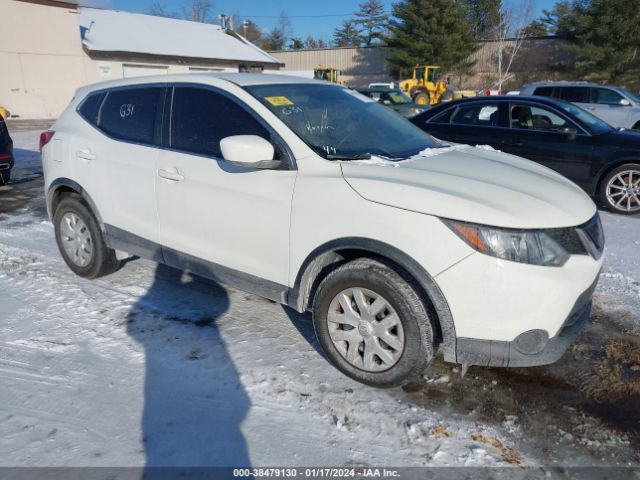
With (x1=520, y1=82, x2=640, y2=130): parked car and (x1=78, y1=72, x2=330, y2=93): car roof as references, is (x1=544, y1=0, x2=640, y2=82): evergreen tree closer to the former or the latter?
(x1=520, y1=82, x2=640, y2=130): parked car

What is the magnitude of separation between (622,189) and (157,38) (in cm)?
2850

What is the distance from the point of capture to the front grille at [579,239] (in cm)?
260

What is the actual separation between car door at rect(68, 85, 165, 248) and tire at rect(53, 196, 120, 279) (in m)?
0.22

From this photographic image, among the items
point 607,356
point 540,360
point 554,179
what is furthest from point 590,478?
point 554,179

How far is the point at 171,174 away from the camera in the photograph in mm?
3512

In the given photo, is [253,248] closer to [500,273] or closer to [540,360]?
[500,273]

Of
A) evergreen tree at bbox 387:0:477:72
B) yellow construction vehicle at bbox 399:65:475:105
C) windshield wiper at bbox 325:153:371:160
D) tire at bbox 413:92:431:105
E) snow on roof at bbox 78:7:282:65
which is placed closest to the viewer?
windshield wiper at bbox 325:153:371:160

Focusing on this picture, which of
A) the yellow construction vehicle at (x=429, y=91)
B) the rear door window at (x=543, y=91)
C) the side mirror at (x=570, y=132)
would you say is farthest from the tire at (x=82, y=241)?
the yellow construction vehicle at (x=429, y=91)

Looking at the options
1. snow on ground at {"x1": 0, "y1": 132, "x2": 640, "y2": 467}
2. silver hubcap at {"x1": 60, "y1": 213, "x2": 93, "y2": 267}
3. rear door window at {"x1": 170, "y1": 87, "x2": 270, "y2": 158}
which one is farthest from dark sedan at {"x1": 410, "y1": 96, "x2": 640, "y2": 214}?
silver hubcap at {"x1": 60, "y1": 213, "x2": 93, "y2": 267}

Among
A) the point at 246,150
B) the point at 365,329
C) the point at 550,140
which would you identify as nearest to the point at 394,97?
the point at 550,140

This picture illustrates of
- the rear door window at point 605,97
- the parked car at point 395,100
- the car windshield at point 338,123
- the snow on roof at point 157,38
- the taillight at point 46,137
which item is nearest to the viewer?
the car windshield at point 338,123

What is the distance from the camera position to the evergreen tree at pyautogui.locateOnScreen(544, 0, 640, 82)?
32.9 m

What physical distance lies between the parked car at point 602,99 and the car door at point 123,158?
38.1ft

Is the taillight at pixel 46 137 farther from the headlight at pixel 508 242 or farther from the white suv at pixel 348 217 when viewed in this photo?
the headlight at pixel 508 242
